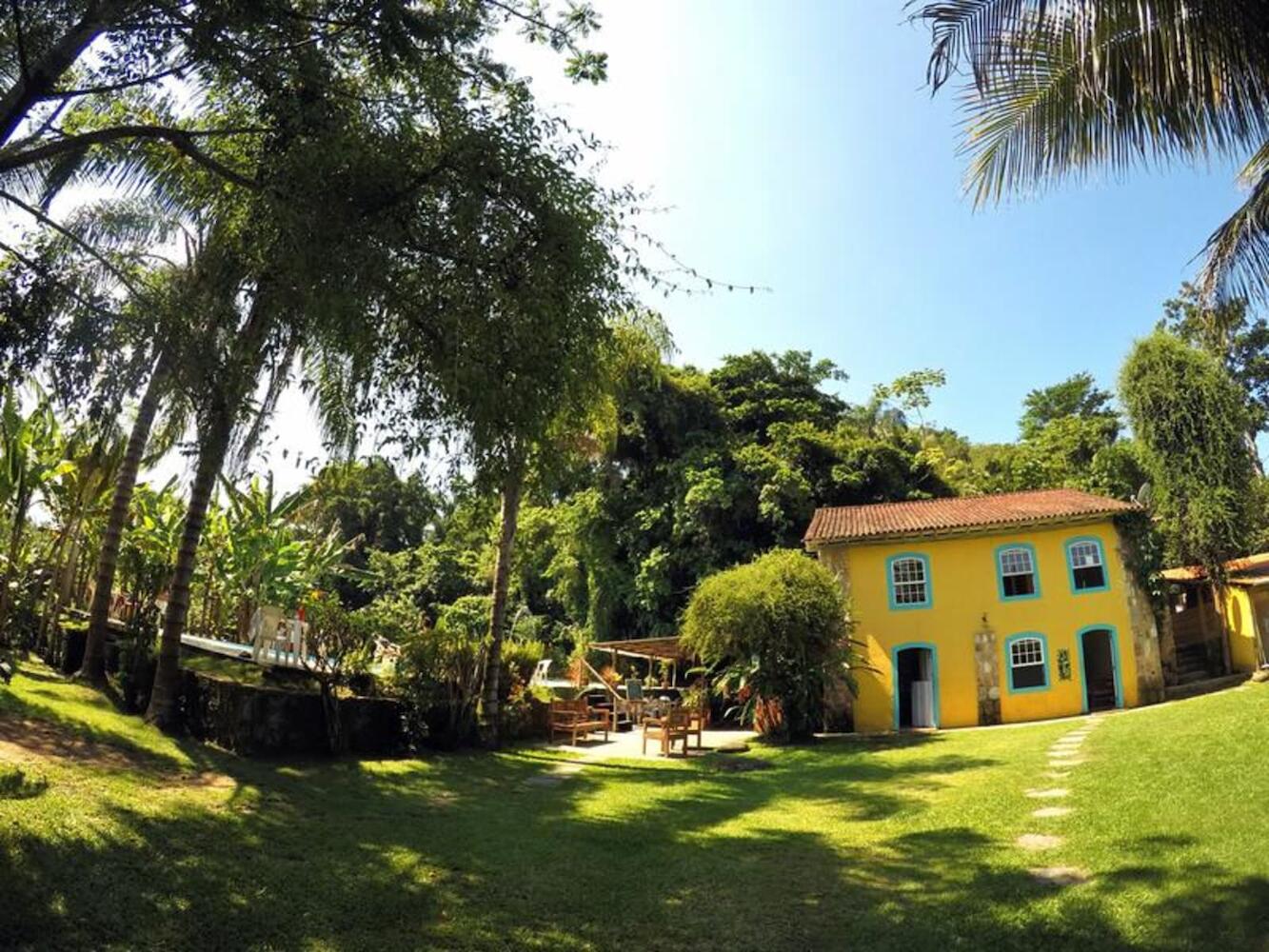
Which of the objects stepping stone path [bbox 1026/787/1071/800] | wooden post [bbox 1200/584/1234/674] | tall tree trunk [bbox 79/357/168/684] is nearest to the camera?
stepping stone path [bbox 1026/787/1071/800]

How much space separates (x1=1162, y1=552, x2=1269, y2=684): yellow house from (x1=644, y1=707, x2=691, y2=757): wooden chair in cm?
1365

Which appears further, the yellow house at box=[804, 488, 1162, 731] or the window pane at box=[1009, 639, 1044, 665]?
the window pane at box=[1009, 639, 1044, 665]

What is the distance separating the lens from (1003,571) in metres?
20.3

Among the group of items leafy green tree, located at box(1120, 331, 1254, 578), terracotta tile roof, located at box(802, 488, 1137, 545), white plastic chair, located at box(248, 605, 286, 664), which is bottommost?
white plastic chair, located at box(248, 605, 286, 664)

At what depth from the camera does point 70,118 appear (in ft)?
25.7

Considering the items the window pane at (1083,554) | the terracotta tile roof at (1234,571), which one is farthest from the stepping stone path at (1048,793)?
the terracotta tile roof at (1234,571)

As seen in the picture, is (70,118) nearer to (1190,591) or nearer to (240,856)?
(240,856)

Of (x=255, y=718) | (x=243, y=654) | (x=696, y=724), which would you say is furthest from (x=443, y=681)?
(x=696, y=724)

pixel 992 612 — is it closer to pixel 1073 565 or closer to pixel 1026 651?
pixel 1026 651

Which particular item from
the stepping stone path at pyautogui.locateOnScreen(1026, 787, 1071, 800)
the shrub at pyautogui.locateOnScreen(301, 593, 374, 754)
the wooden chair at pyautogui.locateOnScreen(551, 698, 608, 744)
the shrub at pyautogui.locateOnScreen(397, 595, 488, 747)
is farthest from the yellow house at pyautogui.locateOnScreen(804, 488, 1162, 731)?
the shrub at pyautogui.locateOnScreen(301, 593, 374, 754)

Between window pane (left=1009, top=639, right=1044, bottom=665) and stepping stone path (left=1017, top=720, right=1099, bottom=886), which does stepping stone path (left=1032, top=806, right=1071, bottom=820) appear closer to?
stepping stone path (left=1017, top=720, right=1099, bottom=886)

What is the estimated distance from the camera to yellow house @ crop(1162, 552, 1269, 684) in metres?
21.0

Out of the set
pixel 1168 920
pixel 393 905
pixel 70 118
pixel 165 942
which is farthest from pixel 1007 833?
pixel 70 118

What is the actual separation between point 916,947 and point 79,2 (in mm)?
8716
